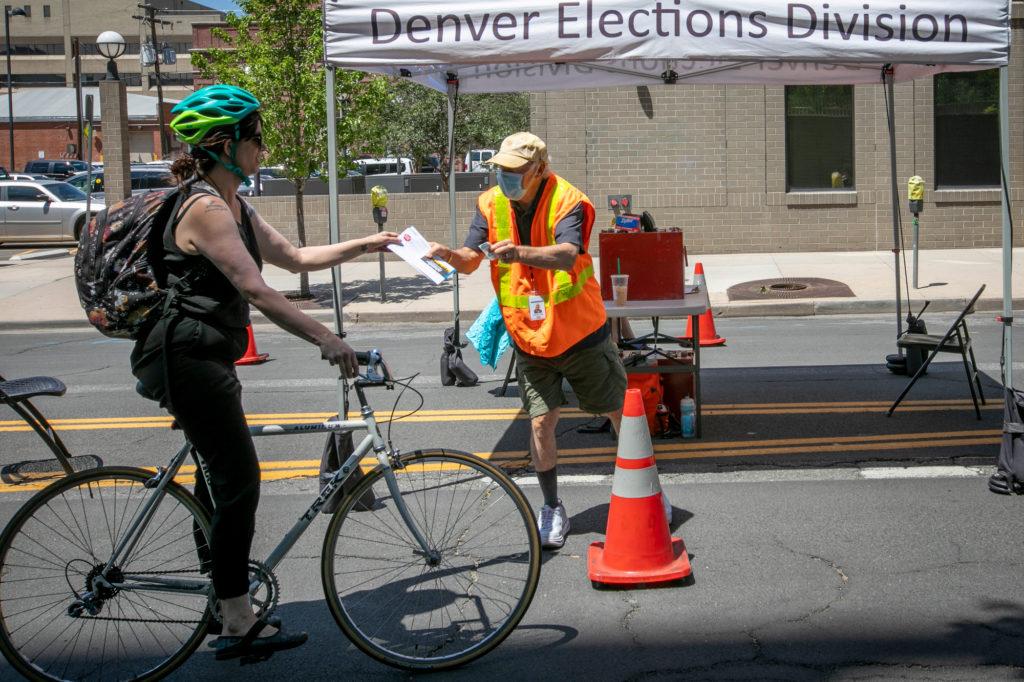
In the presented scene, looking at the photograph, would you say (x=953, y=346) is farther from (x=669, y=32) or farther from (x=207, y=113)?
(x=207, y=113)

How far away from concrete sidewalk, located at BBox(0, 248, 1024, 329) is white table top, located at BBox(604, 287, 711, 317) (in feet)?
22.2

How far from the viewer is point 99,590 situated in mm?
4070

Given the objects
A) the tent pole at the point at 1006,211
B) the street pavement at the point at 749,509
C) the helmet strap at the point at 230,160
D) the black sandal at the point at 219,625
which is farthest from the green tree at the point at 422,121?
the black sandal at the point at 219,625

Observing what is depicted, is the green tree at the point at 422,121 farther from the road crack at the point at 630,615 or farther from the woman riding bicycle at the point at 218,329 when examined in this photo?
the woman riding bicycle at the point at 218,329

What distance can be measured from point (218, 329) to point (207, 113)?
0.73 m

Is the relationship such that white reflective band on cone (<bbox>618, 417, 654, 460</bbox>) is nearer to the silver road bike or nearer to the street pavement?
the street pavement

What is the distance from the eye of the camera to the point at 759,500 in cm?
626

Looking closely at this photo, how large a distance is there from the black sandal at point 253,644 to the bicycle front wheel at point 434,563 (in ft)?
0.85

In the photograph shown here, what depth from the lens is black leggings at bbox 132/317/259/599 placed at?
3889 mm

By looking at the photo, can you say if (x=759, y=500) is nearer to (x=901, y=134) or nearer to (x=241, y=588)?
(x=241, y=588)

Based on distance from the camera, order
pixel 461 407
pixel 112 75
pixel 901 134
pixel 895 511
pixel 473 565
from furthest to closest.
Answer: pixel 112 75, pixel 901 134, pixel 461 407, pixel 895 511, pixel 473 565

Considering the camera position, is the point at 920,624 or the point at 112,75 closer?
the point at 920,624

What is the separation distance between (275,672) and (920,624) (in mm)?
2467

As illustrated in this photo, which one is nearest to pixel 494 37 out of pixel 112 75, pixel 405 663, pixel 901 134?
pixel 405 663
